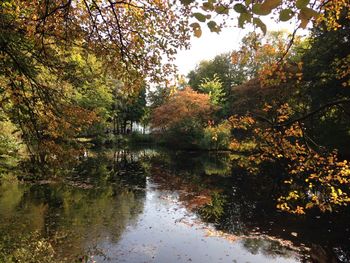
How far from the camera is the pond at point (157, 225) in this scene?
9531 mm

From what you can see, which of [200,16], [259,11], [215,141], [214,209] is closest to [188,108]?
[215,141]

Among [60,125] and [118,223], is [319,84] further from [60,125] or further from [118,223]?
[60,125]

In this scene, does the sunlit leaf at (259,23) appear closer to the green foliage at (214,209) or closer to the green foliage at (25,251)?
the green foliage at (25,251)

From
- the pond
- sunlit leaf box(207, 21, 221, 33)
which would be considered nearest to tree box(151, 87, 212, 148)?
the pond

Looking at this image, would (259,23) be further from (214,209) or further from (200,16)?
(214,209)

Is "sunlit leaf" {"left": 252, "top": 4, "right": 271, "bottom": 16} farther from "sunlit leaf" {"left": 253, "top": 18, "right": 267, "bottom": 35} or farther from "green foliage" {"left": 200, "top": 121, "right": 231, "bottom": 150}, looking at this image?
"green foliage" {"left": 200, "top": 121, "right": 231, "bottom": 150}

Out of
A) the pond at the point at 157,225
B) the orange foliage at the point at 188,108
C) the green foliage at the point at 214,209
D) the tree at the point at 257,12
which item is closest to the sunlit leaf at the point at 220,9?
the tree at the point at 257,12

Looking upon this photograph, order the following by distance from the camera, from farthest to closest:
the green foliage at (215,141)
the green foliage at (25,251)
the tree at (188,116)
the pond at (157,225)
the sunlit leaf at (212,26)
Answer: the tree at (188,116) → the green foliage at (215,141) → the pond at (157,225) → the green foliage at (25,251) → the sunlit leaf at (212,26)

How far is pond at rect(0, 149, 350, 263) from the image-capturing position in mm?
9531

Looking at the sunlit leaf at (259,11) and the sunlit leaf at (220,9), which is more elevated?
the sunlit leaf at (220,9)

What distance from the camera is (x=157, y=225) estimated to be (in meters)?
12.4

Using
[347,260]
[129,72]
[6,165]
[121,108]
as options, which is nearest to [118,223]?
[6,165]

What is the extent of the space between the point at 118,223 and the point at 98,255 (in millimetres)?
2785

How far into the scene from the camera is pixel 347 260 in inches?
372
